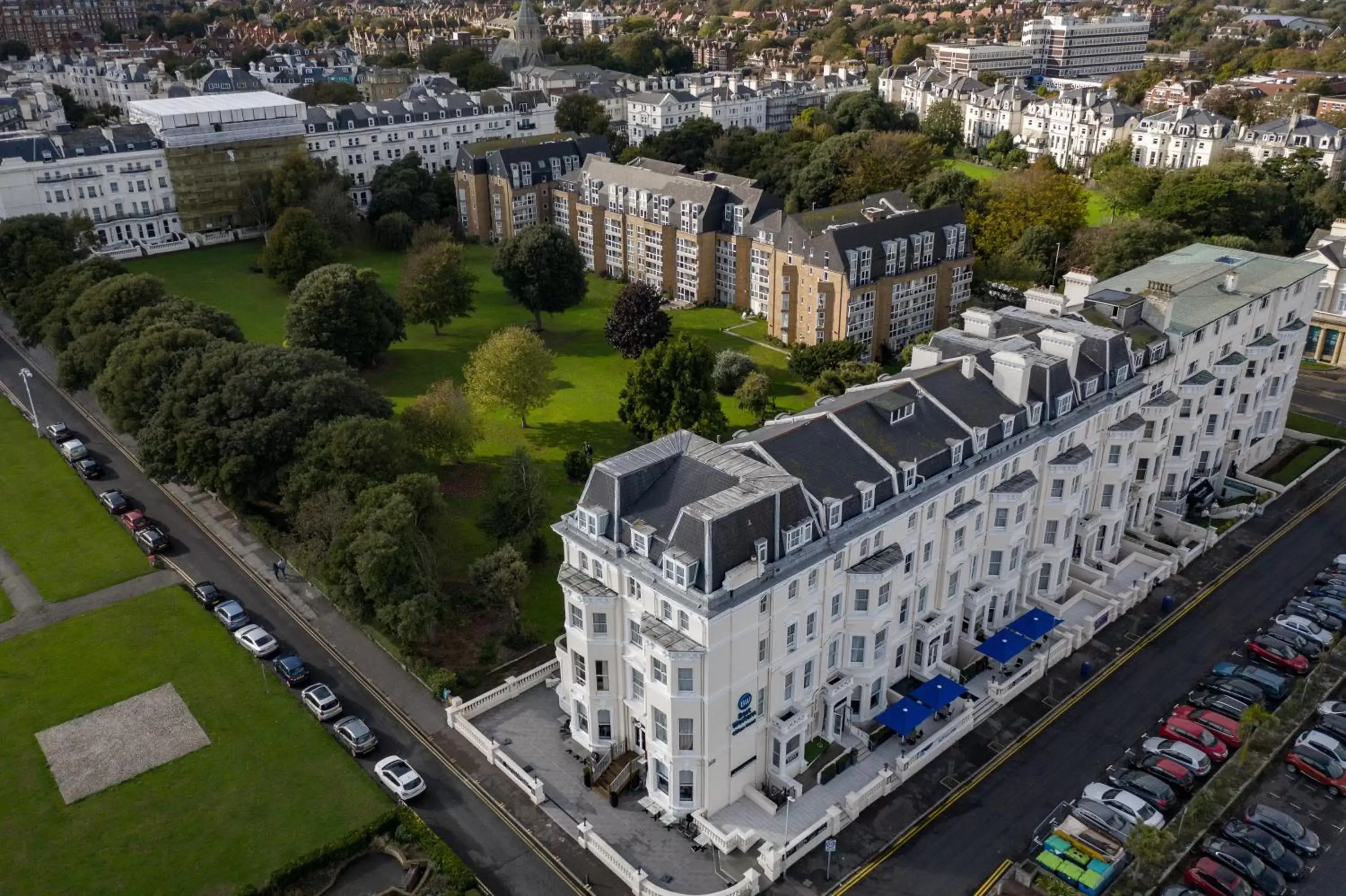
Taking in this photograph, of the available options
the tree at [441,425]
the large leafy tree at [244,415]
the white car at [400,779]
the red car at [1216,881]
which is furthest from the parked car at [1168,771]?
the large leafy tree at [244,415]

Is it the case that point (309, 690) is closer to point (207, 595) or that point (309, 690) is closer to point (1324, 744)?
point (207, 595)

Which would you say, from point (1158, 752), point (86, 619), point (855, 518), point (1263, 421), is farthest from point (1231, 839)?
point (86, 619)

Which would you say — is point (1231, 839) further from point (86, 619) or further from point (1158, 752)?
point (86, 619)

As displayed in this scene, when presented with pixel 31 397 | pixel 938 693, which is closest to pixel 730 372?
pixel 938 693

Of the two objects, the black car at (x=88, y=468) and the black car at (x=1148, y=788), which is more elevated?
the black car at (x=88, y=468)

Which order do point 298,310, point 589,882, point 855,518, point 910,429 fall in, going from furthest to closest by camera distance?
point 298,310, point 910,429, point 855,518, point 589,882

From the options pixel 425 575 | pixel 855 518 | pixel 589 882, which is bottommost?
pixel 589 882

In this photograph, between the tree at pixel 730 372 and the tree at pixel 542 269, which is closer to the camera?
the tree at pixel 730 372

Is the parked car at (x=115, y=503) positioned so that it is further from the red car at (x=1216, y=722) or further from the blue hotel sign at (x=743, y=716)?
the red car at (x=1216, y=722)
